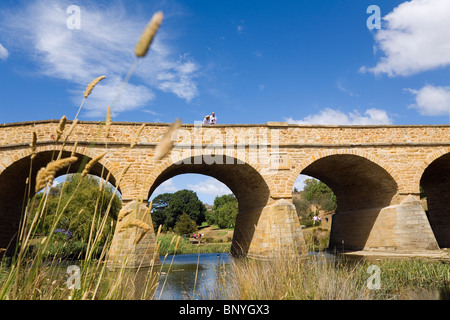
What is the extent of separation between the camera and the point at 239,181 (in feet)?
50.0

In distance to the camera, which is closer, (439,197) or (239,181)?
(239,181)

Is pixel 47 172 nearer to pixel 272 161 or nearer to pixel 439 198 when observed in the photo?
pixel 272 161

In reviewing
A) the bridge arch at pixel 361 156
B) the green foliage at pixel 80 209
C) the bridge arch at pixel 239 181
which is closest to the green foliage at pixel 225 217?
the green foliage at pixel 80 209

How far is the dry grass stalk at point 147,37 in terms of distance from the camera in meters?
1.31

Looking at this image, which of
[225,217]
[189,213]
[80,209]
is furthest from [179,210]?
[80,209]

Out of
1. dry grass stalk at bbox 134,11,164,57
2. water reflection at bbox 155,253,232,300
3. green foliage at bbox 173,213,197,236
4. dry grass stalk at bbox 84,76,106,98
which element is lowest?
green foliage at bbox 173,213,197,236

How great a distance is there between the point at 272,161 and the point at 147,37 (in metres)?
11.7

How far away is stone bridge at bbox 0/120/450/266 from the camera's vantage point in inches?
467

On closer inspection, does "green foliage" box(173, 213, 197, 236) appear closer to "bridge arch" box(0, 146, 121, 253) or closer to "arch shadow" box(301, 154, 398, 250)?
"arch shadow" box(301, 154, 398, 250)

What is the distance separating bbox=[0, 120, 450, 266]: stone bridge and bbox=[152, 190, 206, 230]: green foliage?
3616cm

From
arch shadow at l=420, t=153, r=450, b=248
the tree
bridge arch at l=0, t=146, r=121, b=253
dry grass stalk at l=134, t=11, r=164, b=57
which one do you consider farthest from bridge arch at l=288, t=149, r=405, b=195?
the tree

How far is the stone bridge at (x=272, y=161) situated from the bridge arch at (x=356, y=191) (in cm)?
6

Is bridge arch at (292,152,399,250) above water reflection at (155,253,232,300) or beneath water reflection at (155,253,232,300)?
above

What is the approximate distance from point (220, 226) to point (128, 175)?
3934 cm
